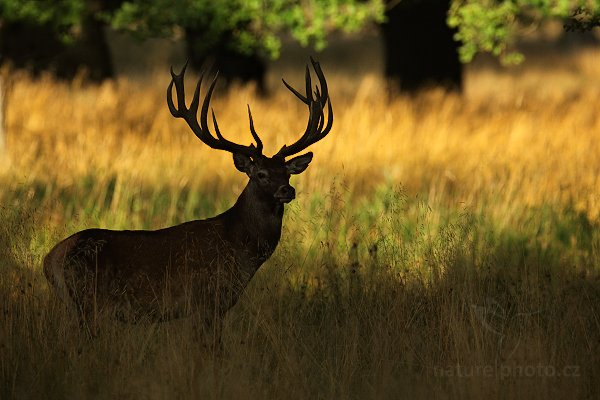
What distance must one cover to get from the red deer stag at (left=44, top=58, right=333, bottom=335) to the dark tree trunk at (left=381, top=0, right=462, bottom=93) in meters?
10.3

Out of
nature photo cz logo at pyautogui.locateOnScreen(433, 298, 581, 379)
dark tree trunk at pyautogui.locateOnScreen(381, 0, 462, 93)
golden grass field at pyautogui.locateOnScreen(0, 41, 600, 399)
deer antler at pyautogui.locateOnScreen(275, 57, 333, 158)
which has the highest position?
dark tree trunk at pyautogui.locateOnScreen(381, 0, 462, 93)

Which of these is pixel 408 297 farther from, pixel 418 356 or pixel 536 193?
pixel 536 193

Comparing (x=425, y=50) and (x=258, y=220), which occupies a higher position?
(x=425, y=50)

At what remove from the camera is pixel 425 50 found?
56.3 ft

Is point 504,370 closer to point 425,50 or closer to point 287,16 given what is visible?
point 287,16

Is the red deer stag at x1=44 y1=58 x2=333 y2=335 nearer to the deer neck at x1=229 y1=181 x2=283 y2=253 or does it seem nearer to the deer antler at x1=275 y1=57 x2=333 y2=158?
the deer neck at x1=229 y1=181 x2=283 y2=253

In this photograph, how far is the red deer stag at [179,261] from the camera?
6348 mm

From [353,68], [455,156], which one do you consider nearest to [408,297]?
[455,156]

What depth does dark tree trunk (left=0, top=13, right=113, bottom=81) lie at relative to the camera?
2002 centimetres

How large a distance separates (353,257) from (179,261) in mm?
1494

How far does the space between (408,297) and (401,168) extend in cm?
458

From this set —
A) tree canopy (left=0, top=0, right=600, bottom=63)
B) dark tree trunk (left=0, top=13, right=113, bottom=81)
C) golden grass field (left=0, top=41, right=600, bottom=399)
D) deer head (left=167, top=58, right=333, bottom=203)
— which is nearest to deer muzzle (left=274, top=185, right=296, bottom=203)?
deer head (left=167, top=58, right=333, bottom=203)

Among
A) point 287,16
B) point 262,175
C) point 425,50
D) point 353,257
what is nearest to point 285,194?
point 262,175

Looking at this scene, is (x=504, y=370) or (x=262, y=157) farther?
(x=262, y=157)
